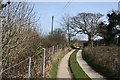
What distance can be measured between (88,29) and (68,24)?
549 centimetres

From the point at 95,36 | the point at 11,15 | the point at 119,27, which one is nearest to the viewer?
the point at 11,15

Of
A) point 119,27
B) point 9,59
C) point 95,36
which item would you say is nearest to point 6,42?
point 9,59

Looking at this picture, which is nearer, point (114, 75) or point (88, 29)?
point (114, 75)

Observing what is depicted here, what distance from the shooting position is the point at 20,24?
31.8ft

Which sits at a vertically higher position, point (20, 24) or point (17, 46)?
point (20, 24)

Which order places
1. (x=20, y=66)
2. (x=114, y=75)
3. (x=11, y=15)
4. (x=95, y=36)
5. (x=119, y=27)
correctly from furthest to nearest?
(x=95, y=36), (x=119, y=27), (x=114, y=75), (x=20, y=66), (x=11, y=15)

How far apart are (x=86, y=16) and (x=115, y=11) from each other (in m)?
30.5

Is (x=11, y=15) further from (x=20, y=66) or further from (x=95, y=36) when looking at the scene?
(x=95, y=36)

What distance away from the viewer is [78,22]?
245 ft

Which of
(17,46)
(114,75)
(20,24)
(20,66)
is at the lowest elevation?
(114,75)

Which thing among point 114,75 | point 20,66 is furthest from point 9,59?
point 114,75

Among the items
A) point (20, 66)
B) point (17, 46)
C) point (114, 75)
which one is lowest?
point (114, 75)

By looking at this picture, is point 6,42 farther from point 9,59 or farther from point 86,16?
point 86,16

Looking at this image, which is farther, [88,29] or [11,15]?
[88,29]
